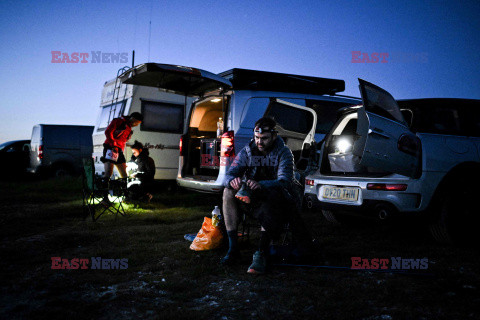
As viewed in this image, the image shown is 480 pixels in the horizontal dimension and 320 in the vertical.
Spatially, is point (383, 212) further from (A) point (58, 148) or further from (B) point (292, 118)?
(A) point (58, 148)

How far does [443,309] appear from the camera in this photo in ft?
7.43

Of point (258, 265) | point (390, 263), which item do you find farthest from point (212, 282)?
point (390, 263)

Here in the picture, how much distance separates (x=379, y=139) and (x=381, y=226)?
2126mm

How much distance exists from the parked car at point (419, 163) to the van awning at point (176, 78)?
2.56 m

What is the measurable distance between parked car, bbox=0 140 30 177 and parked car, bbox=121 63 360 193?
31.8 ft

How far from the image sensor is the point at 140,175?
727 cm

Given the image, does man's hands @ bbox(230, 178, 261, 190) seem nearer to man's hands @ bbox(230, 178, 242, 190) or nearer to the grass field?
man's hands @ bbox(230, 178, 242, 190)

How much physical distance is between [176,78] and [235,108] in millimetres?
1271

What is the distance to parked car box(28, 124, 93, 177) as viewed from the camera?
12117 mm

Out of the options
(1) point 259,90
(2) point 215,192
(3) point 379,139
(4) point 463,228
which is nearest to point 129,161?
(2) point 215,192

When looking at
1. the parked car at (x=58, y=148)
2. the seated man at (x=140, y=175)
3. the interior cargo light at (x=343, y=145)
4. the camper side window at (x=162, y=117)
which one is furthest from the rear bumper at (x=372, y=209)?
the parked car at (x=58, y=148)

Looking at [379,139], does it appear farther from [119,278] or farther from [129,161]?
[129,161]

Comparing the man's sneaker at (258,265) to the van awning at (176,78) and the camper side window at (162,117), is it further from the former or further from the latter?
the camper side window at (162,117)

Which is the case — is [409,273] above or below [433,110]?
below
